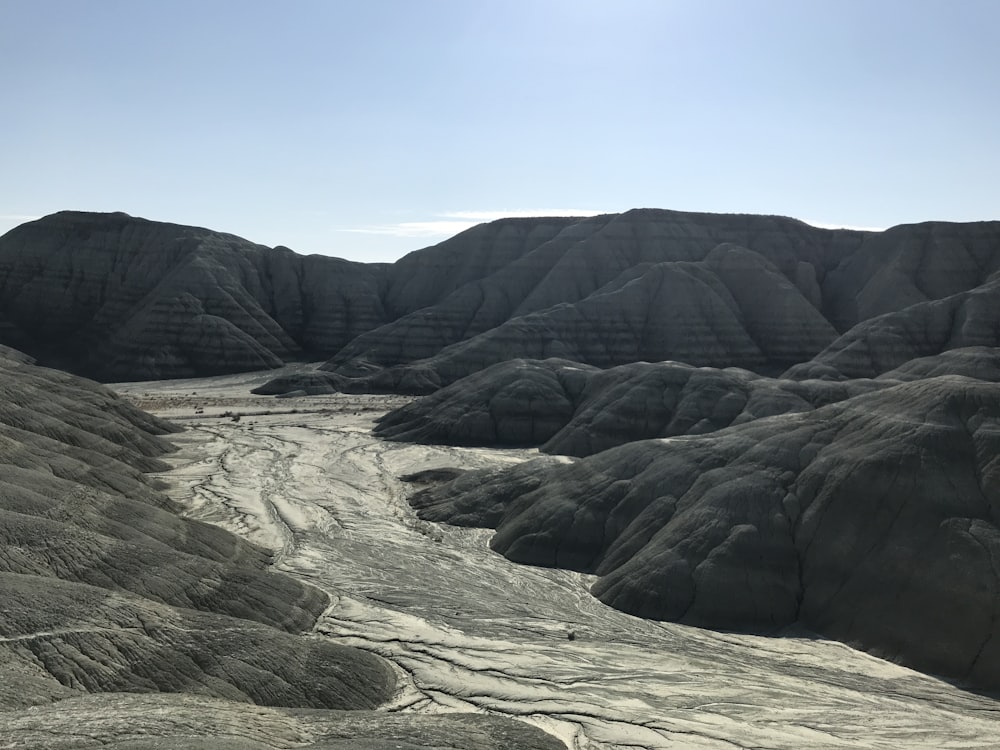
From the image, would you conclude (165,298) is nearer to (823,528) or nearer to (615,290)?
(615,290)

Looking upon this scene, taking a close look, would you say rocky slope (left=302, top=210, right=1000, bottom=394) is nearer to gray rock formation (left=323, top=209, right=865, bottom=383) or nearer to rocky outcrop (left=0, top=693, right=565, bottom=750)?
gray rock formation (left=323, top=209, right=865, bottom=383)

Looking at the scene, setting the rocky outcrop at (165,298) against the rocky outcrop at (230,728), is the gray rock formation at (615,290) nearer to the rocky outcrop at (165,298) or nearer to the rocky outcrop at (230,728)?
the rocky outcrop at (165,298)

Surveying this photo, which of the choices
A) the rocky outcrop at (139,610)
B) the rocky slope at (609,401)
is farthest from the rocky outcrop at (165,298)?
the rocky outcrop at (139,610)

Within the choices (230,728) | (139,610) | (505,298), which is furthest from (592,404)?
(505,298)

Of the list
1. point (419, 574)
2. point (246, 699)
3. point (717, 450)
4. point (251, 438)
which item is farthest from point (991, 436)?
point (251, 438)

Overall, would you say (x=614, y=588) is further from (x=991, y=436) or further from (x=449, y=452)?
(x=449, y=452)
